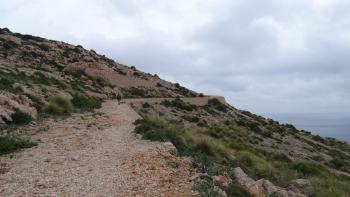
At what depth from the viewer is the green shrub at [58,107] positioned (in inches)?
1057

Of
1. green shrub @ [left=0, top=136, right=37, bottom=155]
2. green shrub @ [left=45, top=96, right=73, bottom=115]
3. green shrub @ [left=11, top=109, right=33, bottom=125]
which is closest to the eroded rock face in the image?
green shrub @ [left=0, top=136, right=37, bottom=155]

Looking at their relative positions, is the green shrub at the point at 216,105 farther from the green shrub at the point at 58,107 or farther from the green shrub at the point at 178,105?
the green shrub at the point at 58,107

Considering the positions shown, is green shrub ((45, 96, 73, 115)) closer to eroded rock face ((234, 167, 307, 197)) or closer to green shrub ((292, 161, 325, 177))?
green shrub ((292, 161, 325, 177))

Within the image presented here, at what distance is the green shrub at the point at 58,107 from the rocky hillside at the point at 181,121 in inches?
2.1

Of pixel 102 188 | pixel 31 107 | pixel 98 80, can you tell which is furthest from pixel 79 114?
pixel 98 80

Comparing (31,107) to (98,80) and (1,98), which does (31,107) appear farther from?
(98,80)

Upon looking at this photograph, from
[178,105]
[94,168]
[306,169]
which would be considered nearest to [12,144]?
[94,168]

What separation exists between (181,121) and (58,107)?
12.8 meters

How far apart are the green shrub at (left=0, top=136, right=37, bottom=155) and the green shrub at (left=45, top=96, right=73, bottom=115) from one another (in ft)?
27.6

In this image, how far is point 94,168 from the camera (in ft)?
47.1

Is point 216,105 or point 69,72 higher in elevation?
point 69,72

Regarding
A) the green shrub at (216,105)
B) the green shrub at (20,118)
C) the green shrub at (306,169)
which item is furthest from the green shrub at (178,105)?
the green shrub at (20,118)

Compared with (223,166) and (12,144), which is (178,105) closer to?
(12,144)

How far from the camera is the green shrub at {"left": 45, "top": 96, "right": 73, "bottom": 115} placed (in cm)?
2686
